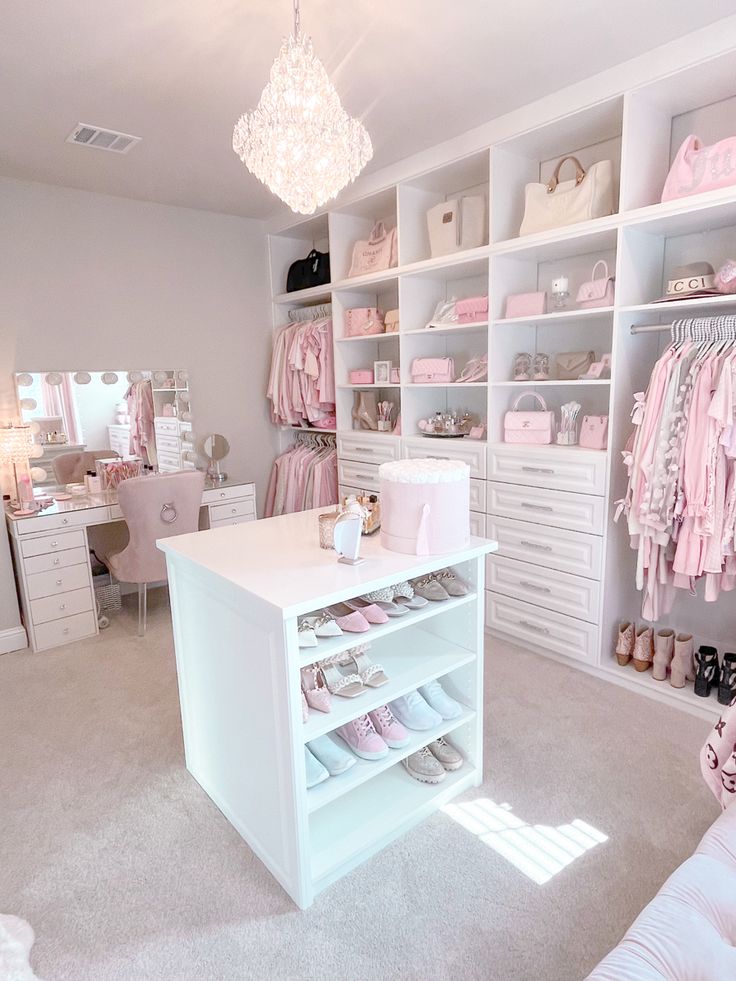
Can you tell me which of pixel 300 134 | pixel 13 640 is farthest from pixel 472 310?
pixel 13 640

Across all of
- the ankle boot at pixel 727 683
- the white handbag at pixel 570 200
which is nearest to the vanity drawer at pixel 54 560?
the white handbag at pixel 570 200

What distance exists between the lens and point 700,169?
213 centimetres

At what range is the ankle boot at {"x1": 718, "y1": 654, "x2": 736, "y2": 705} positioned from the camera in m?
2.32

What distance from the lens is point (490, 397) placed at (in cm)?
299

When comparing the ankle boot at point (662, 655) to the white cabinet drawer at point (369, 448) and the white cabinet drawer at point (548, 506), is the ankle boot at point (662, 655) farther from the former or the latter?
the white cabinet drawer at point (369, 448)

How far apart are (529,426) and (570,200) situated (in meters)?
1.03

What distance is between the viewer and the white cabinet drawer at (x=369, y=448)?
3559mm

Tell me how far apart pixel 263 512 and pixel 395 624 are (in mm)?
3133

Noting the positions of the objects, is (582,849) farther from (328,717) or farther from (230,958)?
(230,958)

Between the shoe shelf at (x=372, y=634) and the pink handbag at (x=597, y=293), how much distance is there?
153 centimetres

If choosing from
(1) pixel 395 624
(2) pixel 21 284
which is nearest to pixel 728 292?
(1) pixel 395 624

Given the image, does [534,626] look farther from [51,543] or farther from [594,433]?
[51,543]

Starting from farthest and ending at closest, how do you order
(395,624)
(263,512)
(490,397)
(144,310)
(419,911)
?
1. (263,512)
2. (144,310)
3. (490,397)
4. (395,624)
5. (419,911)

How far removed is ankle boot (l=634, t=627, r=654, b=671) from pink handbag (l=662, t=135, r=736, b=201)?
182 cm
